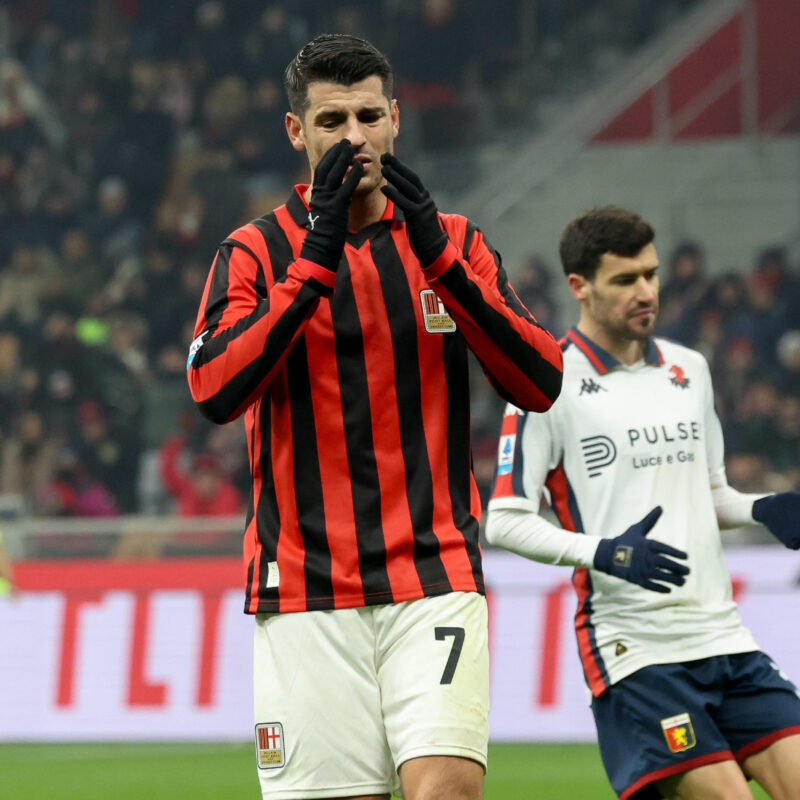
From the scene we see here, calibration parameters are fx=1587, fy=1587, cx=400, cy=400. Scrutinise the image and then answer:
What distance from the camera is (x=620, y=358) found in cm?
448

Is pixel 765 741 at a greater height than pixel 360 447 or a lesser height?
lesser

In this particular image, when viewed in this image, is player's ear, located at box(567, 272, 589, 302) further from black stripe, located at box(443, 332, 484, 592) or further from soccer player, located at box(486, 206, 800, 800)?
black stripe, located at box(443, 332, 484, 592)

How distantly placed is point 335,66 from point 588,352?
1528 millimetres

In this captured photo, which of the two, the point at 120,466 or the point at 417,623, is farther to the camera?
the point at 120,466

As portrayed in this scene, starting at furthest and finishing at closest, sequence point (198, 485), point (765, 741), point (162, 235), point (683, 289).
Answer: point (162, 235) → point (683, 289) → point (198, 485) → point (765, 741)

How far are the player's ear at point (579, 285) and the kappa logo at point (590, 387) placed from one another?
25cm

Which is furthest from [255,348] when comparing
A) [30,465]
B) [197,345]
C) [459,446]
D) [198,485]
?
[30,465]

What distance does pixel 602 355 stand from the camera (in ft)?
14.6

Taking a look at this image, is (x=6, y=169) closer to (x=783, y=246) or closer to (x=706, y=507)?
(x=783, y=246)

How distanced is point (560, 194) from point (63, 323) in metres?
4.90

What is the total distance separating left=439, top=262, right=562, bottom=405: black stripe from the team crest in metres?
0.13

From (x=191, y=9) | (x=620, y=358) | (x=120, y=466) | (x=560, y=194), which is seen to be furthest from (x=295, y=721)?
(x=191, y=9)

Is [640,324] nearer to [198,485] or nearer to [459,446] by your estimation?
[459,446]

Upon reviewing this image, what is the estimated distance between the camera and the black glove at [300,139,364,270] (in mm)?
3047
